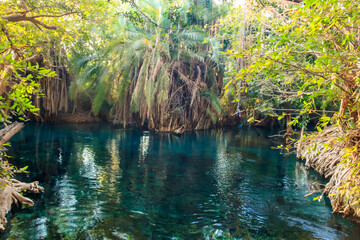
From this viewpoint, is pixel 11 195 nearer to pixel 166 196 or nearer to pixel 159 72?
pixel 166 196

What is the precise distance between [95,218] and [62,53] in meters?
17.3

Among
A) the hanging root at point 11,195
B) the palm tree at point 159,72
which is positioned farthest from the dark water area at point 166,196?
the palm tree at point 159,72

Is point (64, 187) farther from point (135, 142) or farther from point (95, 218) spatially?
A: point (135, 142)

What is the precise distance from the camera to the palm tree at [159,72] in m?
18.2

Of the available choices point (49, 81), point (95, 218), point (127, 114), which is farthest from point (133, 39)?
point (95, 218)

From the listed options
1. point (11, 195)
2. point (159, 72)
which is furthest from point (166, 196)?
point (159, 72)

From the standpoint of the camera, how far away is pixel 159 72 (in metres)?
18.4

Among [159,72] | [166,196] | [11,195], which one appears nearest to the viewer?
[11,195]

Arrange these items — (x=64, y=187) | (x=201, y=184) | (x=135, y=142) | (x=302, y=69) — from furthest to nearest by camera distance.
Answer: (x=135, y=142) → (x=201, y=184) → (x=64, y=187) → (x=302, y=69)

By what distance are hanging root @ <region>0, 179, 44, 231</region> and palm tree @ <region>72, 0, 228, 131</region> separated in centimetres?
1045

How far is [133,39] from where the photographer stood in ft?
60.6

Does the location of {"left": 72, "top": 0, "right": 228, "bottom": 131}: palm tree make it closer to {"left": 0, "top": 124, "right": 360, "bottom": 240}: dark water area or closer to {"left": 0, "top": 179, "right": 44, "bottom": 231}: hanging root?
{"left": 0, "top": 124, "right": 360, "bottom": 240}: dark water area

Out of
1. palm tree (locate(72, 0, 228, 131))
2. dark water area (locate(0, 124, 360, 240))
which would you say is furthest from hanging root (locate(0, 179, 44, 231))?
palm tree (locate(72, 0, 228, 131))

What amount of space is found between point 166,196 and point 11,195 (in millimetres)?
3489
